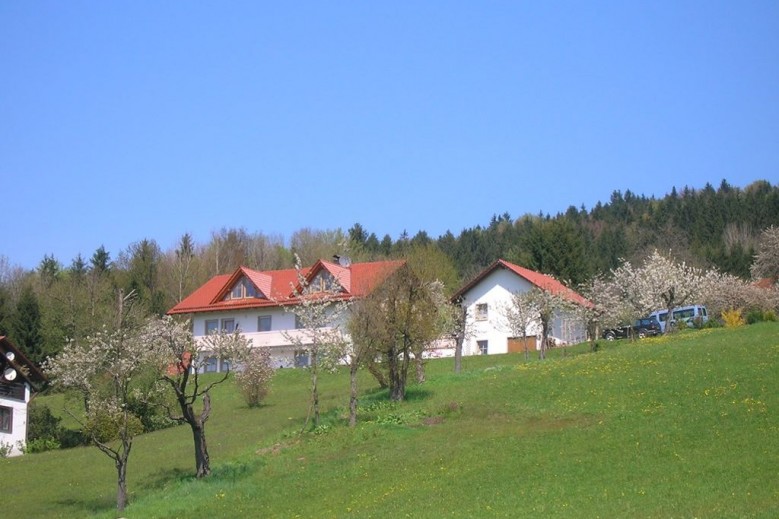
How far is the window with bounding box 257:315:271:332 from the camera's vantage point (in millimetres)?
62812

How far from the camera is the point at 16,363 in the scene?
49.2m

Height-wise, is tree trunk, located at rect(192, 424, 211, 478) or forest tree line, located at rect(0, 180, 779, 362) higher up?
forest tree line, located at rect(0, 180, 779, 362)

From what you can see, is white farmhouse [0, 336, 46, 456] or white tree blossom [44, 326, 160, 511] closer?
white tree blossom [44, 326, 160, 511]

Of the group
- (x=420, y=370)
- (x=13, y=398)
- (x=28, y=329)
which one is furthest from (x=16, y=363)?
(x=420, y=370)

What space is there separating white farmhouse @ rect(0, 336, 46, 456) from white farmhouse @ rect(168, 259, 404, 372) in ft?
47.0

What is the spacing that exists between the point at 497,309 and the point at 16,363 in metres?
30.8

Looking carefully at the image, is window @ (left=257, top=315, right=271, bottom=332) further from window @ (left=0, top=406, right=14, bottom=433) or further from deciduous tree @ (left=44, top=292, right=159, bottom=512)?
deciduous tree @ (left=44, top=292, right=159, bottom=512)

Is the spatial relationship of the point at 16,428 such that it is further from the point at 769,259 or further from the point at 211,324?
the point at 769,259

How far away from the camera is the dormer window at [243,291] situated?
64312 mm

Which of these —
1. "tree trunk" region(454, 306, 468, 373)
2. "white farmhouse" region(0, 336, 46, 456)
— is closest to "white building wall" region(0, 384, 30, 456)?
"white farmhouse" region(0, 336, 46, 456)

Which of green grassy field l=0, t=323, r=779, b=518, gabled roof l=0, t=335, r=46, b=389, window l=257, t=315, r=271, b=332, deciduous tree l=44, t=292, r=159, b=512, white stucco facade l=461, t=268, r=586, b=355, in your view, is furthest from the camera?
window l=257, t=315, r=271, b=332

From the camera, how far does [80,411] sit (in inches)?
1873

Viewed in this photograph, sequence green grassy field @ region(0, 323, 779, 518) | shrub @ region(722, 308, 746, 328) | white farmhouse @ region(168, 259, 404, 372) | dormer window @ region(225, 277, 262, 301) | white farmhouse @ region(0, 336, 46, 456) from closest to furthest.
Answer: green grassy field @ region(0, 323, 779, 518)
white farmhouse @ region(0, 336, 46, 456)
shrub @ region(722, 308, 746, 328)
white farmhouse @ region(168, 259, 404, 372)
dormer window @ region(225, 277, 262, 301)

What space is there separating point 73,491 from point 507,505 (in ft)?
54.6
